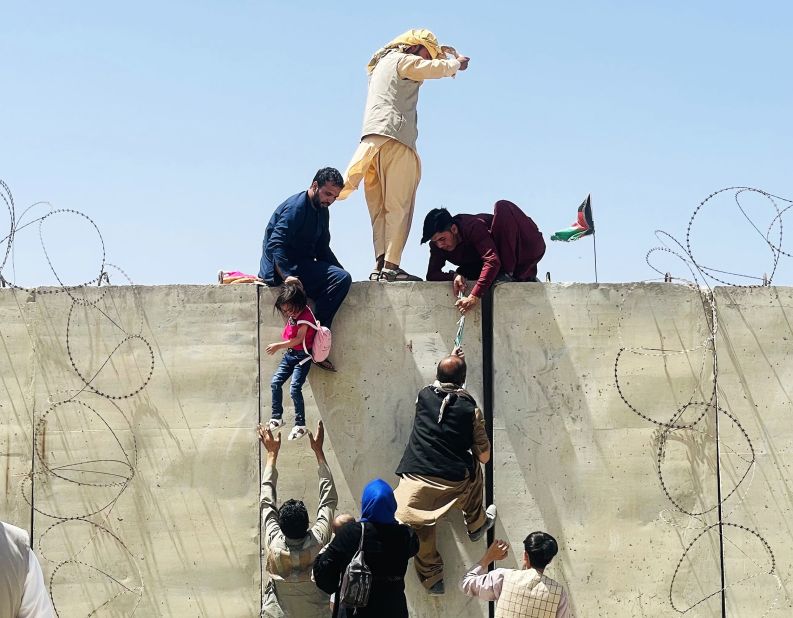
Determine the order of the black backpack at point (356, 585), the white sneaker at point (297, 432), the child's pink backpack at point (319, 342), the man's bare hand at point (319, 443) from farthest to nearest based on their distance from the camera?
the white sneaker at point (297, 432)
the child's pink backpack at point (319, 342)
the man's bare hand at point (319, 443)
the black backpack at point (356, 585)

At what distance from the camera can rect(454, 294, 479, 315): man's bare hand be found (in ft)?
25.7

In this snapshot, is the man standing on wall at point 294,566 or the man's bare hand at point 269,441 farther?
the man's bare hand at point 269,441

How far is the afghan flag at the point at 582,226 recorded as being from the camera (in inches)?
342

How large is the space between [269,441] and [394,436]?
0.92 metres

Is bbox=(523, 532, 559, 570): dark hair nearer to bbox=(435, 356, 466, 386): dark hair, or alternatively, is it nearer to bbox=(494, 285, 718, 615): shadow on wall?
bbox=(435, 356, 466, 386): dark hair

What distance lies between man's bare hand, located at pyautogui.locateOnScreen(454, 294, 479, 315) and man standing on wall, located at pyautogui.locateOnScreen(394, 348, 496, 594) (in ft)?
1.51

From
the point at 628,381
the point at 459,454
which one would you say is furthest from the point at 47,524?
the point at 628,381

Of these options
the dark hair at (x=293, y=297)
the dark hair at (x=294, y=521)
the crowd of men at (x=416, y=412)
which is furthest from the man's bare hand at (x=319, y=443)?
the dark hair at (x=294, y=521)

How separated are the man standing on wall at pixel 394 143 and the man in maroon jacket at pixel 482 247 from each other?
37cm

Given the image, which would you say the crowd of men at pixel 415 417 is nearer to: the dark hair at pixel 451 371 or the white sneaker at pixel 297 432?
the dark hair at pixel 451 371

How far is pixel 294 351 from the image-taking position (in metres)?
7.72

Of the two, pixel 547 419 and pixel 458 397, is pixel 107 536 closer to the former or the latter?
pixel 458 397

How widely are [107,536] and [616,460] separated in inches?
139

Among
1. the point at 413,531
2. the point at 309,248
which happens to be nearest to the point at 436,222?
the point at 309,248
